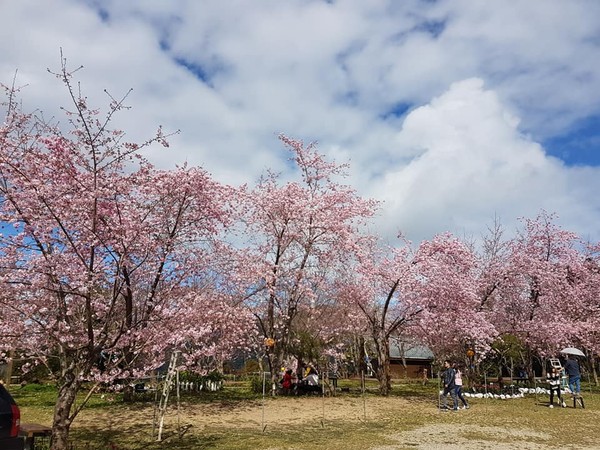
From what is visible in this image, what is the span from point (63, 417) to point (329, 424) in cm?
693

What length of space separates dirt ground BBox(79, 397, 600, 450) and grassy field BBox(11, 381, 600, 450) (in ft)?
0.07

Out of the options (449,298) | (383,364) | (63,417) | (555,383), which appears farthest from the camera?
Result: (383,364)

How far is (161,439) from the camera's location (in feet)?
33.5

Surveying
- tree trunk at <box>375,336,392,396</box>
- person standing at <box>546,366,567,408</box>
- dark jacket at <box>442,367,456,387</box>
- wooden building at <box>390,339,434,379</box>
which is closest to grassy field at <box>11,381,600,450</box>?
person standing at <box>546,366,567,408</box>

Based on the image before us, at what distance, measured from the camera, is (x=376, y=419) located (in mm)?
13234

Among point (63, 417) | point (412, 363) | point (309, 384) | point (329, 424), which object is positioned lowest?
point (329, 424)

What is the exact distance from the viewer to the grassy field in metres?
9.89

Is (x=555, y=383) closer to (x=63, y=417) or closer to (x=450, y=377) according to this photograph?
(x=450, y=377)

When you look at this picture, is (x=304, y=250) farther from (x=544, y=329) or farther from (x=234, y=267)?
(x=544, y=329)

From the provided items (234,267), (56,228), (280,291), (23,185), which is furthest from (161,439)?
(280,291)

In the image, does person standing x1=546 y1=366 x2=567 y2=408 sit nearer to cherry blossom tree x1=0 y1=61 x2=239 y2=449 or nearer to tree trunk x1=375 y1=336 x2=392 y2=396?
tree trunk x1=375 y1=336 x2=392 y2=396

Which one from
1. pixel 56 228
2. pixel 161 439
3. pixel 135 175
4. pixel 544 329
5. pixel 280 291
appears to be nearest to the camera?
pixel 56 228

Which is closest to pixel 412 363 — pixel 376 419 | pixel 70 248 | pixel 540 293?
pixel 540 293

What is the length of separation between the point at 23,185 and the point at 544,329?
65.9 ft
